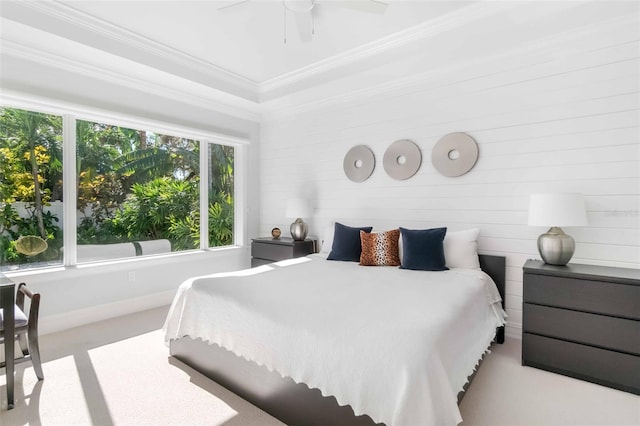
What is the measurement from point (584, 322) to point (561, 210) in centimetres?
81

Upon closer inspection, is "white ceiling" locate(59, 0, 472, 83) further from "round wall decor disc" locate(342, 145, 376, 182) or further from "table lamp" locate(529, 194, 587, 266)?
"table lamp" locate(529, 194, 587, 266)

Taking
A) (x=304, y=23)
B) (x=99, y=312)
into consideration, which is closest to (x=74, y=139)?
(x=99, y=312)

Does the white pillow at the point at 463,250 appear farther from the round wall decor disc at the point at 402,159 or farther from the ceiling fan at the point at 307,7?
the ceiling fan at the point at 307,7

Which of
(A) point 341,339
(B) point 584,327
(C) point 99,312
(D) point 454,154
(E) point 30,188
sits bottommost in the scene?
(C) point 99,312

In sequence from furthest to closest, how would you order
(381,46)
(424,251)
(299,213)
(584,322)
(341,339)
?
1. (299,213)
2. (381,46)
3. (424,251)
4. (584,322)
5. (341,339)

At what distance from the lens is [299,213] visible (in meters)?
4.35

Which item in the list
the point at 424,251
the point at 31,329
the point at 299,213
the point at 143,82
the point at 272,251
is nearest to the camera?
the point at 31,329

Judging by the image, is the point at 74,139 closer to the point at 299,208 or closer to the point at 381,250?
the point at 299,208

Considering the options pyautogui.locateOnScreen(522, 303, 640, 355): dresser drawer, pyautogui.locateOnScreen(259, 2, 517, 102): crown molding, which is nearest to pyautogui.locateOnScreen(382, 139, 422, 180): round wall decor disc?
pyautogui.locateOnScreen(259, 2, 517, 102): crown molding

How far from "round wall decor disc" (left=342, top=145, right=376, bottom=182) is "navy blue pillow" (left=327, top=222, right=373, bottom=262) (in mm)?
803

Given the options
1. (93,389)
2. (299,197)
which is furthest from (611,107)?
(93,389)

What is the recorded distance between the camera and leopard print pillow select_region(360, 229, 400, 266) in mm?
3287

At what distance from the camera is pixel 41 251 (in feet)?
10.8

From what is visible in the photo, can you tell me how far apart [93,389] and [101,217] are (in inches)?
83.2
